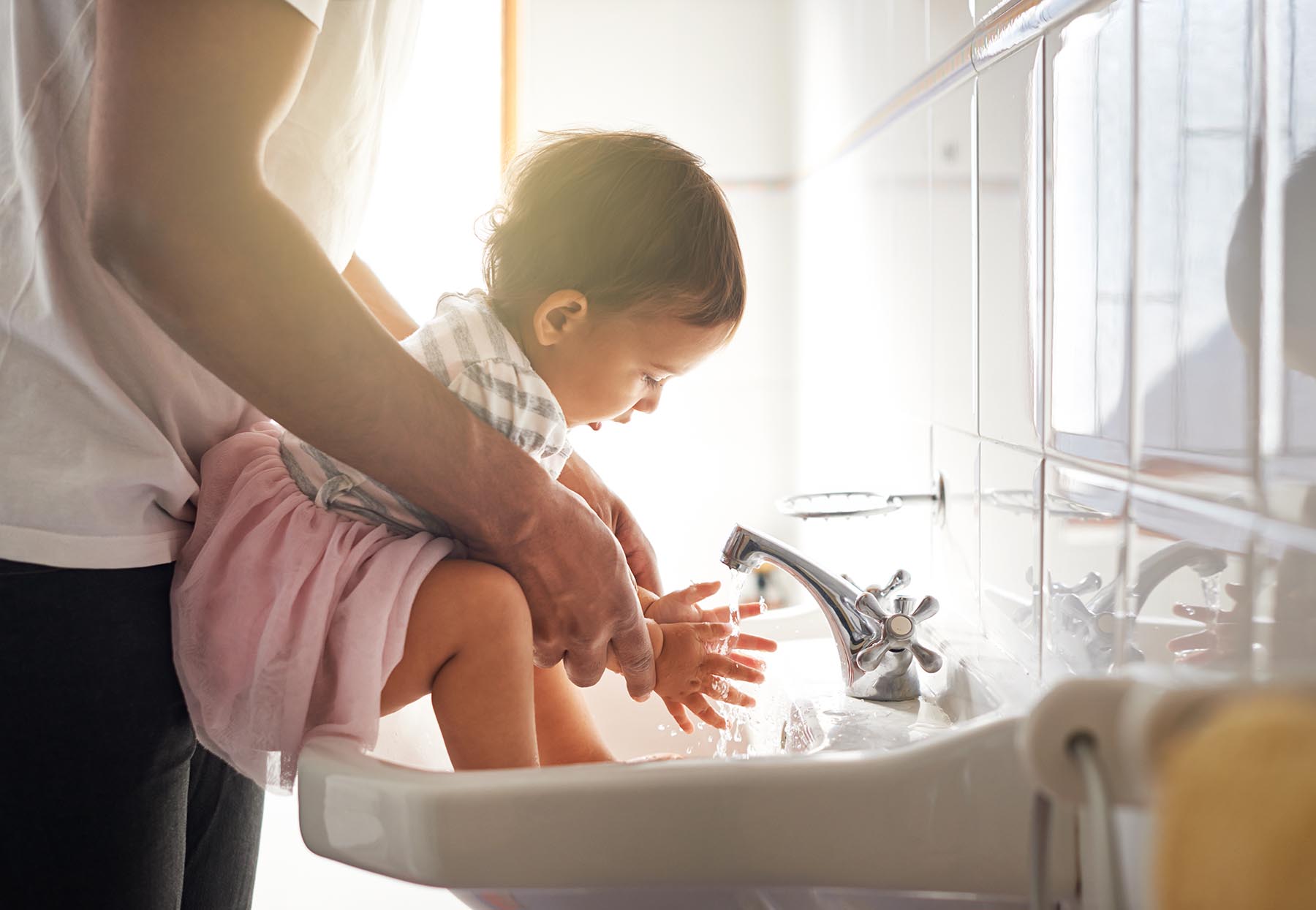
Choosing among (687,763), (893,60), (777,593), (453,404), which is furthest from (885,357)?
(777,593)

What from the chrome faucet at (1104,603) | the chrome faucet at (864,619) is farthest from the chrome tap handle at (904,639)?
the chrome faucet at (1104,603)

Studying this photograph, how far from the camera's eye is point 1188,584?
1.54ft

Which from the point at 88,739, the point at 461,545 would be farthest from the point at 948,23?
the point at 88,739

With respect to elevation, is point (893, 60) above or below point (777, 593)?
above

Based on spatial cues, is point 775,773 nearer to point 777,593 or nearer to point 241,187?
point 241,187

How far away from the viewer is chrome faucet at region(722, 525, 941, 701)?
699 mm

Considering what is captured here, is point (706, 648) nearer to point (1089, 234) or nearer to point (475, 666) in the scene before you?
point (475, 666)

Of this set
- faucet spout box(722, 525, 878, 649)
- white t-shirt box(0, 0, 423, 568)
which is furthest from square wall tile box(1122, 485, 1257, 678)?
white t-shirt box(0, 0, 423, 568)

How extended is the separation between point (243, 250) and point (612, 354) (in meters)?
0.33

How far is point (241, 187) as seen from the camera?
0.44 m

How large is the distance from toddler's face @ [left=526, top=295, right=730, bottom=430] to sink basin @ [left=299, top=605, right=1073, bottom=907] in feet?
1.18

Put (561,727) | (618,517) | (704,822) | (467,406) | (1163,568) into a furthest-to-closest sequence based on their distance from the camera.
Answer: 1. (618,517)
2. (561,727)
3. (467,406)
4. (1163,568)
5. (704,822)

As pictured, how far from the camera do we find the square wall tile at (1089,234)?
518 millimetres

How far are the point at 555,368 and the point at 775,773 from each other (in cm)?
43
